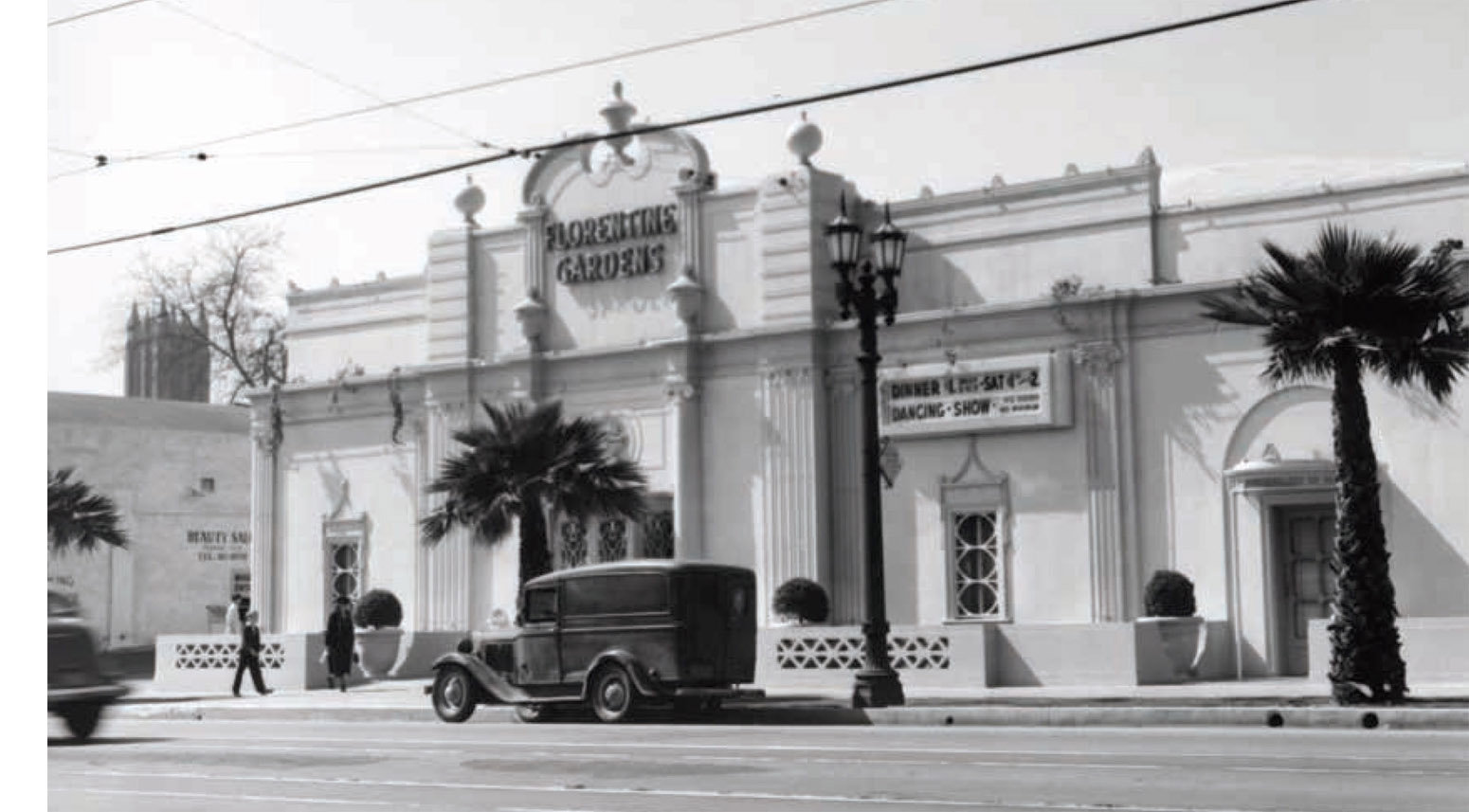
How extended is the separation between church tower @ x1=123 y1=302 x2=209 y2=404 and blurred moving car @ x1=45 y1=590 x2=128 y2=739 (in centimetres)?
1362

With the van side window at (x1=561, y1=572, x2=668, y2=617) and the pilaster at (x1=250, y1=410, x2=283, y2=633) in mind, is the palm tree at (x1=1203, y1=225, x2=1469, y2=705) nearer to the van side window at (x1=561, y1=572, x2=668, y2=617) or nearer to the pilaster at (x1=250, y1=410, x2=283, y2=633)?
the van side window at (x1=561, y1=572, x2=668, y2=617)

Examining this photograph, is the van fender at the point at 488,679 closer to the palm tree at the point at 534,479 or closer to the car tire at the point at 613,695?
the car tire at the point at 613,695

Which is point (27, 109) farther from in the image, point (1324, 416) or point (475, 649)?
point (1324, 416)

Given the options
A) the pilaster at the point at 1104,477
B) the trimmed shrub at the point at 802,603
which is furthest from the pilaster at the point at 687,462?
the pilaster at the point at 1104,477

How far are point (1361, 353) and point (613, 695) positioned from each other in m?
9.14

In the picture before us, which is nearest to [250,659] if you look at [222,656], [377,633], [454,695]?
[222,656]

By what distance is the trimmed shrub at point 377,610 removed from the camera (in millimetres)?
32938

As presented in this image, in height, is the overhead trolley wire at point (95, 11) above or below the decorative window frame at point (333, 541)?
above

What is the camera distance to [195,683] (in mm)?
33344

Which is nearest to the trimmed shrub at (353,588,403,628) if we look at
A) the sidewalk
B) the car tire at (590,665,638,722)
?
the sidewalk

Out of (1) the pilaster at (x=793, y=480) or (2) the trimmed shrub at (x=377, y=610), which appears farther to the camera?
(2) the trimmed shrub at (x=377, y=610)

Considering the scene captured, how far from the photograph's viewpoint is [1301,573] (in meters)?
26.6

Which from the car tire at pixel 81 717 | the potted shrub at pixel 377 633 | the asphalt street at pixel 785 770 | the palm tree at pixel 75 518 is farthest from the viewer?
the potted shrub at pixel 377 633

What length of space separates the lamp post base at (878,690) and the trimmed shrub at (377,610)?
41.1 ft
